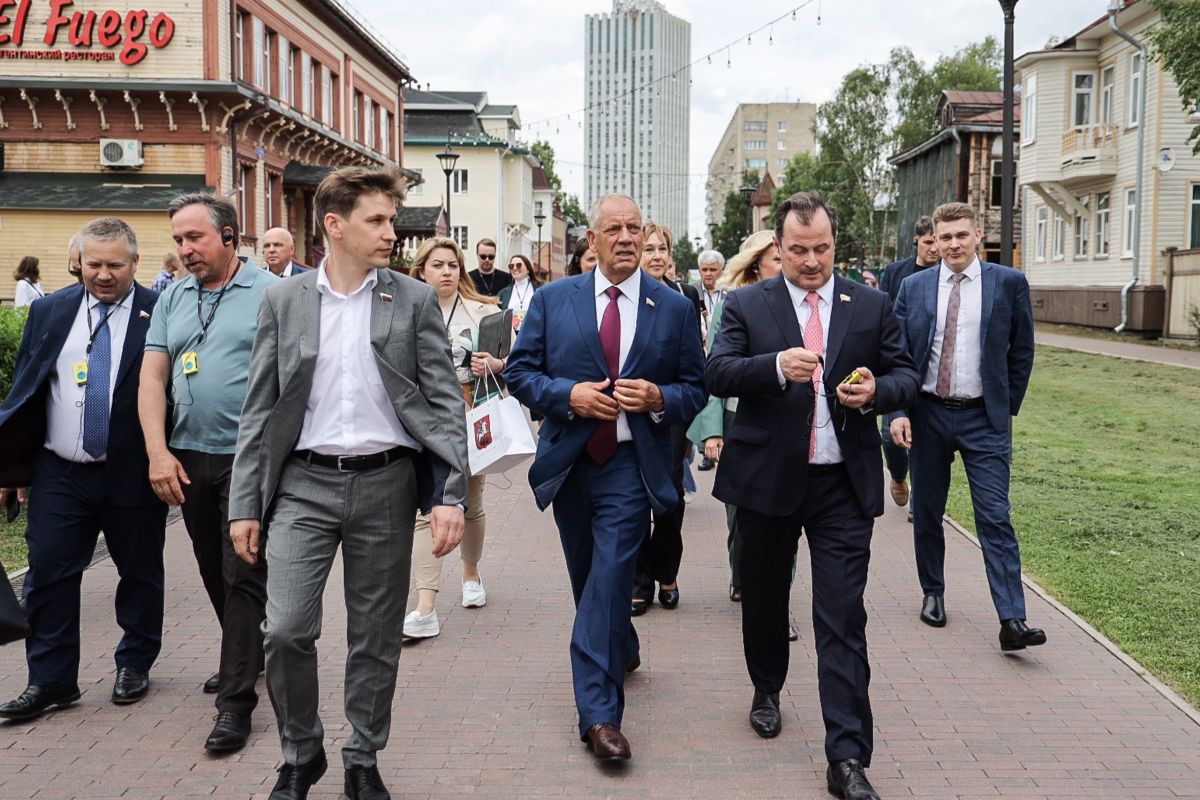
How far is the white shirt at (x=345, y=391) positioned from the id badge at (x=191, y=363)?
1.11 metres

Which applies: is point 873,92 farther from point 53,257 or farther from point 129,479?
point 129,479

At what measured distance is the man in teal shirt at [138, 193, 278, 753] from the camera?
16.5ft

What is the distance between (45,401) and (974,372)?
4.47 meters

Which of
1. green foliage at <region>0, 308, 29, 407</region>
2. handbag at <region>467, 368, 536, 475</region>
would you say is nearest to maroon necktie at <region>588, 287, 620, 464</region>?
handbag at <region>467, 368, 536, 475</region>

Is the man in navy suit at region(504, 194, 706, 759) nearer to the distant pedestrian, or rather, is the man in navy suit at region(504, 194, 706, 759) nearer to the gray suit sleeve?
the gray suit sleeve

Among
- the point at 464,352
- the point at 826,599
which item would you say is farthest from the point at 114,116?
the point at 826,599

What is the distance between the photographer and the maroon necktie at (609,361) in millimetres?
4949

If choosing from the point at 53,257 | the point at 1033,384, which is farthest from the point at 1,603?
the point at 53,257

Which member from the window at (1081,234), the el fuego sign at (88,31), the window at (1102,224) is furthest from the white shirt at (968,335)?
the window at (1081,234)

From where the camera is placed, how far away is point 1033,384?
72.5ft

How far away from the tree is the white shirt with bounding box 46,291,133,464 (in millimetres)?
20211

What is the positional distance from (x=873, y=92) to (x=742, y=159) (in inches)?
3910

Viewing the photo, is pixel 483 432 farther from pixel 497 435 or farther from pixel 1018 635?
pixel 1018 635

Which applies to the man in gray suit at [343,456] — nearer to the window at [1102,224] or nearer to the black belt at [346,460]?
the black belt at [346,460]
